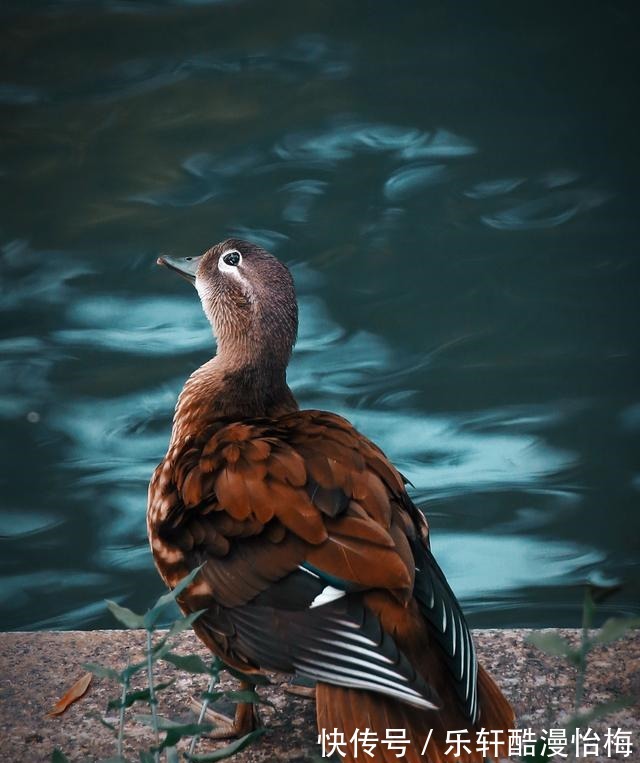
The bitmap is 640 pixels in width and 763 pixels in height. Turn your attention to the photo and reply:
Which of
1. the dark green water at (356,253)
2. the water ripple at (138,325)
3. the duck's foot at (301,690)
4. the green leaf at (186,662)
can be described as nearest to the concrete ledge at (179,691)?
the duck's foot at (301,690)

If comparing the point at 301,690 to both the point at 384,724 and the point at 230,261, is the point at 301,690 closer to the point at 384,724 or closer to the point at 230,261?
the point at 384,724

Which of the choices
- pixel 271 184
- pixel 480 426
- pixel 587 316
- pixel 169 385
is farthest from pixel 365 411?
pixel 271 184

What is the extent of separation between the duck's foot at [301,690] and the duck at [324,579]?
0.15 m

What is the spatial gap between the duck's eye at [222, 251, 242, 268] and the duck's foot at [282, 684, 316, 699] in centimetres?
105

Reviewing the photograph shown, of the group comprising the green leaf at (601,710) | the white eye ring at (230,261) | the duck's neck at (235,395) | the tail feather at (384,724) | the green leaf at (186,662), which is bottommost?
the green leaf at (601,710)

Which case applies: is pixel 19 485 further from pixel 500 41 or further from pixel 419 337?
pixel 500 41

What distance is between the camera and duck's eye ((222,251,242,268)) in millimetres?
3121

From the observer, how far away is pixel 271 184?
7012 mm

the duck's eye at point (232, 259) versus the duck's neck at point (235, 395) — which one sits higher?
the duck's eye at point (232, 259)

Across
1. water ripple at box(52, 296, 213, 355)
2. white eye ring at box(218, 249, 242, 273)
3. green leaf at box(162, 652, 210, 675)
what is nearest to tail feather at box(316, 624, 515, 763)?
green leaf at box(162, 652, 210, 675)

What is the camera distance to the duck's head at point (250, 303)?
2965 millimetres

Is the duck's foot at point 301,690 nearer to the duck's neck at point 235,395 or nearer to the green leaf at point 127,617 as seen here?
the duck's neck at point 235,395

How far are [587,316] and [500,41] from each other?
8.74 ft

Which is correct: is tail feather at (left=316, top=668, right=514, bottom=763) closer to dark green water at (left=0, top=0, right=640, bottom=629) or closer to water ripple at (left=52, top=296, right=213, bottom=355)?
dark green water at (left=0, top=0, right=640, bottom=629)
